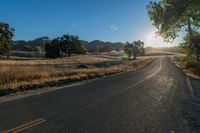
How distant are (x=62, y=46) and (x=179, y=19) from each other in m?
71.5

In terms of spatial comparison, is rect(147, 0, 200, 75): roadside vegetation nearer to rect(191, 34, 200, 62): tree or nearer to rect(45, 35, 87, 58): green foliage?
rect(191, 34, 200, 62): tree

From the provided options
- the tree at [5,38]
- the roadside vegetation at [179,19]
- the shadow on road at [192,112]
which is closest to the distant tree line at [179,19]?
the roadside vegetation at [179,19]

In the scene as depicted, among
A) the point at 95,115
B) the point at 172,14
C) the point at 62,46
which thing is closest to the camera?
the point at 95,115

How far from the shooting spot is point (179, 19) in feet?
70.8

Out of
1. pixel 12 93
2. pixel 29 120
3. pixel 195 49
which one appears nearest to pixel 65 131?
pixel 29 120

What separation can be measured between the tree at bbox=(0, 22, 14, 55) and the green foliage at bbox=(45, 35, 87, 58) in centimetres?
2597

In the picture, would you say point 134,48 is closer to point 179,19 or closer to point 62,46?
point 62,46

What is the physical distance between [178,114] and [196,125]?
1.36 m

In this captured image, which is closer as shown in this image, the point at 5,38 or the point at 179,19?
the point at 179,19

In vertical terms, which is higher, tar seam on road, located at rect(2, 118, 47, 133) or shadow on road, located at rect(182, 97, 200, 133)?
tar seam on road, located at rect(2, 118, 47, 133)

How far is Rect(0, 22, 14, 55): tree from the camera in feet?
189

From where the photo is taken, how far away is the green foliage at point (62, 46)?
87.5m

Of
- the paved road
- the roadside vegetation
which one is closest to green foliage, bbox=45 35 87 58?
the roadside vegetation

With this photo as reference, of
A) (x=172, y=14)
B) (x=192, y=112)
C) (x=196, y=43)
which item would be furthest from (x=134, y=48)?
(x=192, y=112)
